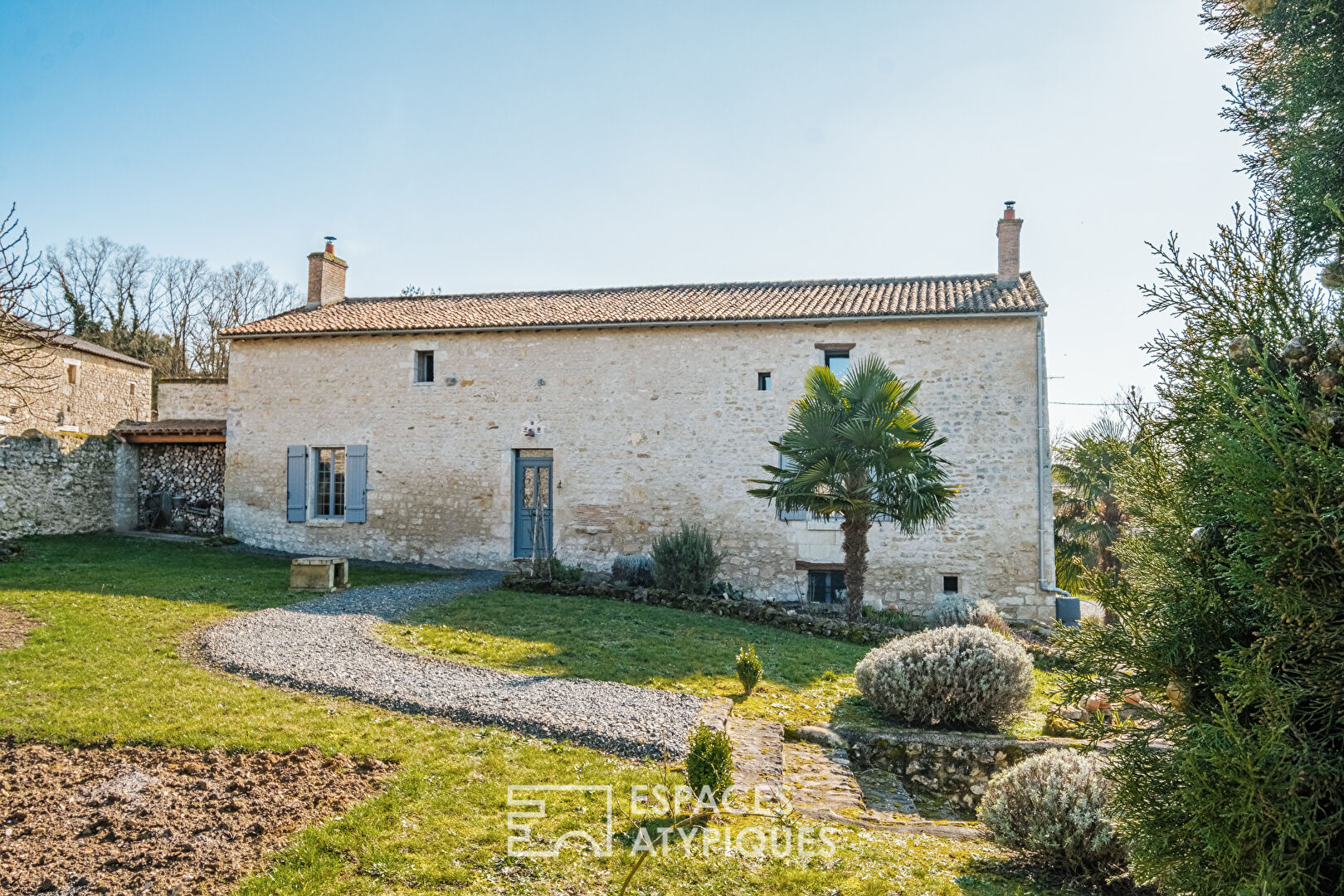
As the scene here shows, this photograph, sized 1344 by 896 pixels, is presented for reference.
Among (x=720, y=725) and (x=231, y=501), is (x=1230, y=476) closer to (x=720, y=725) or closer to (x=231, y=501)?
(x=720, y=725)

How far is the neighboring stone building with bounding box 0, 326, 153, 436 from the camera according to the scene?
1878 cm

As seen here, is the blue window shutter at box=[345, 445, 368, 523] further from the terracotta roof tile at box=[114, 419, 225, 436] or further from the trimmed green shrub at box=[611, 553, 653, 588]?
the trimmed green shrub at box=[611, 553, 653, 588]

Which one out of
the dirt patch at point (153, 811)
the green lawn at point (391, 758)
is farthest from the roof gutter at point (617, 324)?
the dirt patch at point (153, 811)

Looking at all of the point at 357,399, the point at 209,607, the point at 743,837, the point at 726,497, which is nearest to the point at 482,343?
the point at 357,399

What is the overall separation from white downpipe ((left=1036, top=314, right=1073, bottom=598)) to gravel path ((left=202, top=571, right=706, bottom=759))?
8.90 m

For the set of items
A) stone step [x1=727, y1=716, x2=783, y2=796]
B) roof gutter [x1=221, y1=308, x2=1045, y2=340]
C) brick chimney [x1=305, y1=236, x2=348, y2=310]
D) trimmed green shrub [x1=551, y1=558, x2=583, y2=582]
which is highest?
brick chimney [x1=305, y1=236, x2=348, y2=310]

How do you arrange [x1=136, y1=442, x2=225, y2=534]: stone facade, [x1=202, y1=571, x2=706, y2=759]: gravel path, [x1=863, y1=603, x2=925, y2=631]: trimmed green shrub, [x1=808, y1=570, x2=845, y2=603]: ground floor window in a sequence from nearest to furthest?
[x1=202, y1=571, x2=706, y2=759]: gravel path < [x1=863, y1=603, x2=925, y2=631]: trimmed green shrub < [x1=808, y1=570, x2=845, y2=603]: ground floor window < [x1=136, y1=442, x2=225, y2=534]: stone facade

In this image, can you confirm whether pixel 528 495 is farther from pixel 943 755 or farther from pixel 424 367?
pixel 943 755

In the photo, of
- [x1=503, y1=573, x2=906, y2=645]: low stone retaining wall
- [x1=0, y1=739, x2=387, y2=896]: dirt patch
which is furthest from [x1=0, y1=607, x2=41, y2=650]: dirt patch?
[x1=503, y1=573, x2=906, y2=645]: low stone retaining wall

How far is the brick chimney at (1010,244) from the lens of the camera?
49.6 feet

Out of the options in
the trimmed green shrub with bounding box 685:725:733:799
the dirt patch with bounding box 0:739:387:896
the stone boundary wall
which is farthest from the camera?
the stone boundary wall

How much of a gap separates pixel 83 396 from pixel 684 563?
18268 millimetres

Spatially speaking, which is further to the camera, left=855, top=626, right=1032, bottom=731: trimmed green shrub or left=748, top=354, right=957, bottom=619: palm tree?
left=748, top=354, right=957, bottom=619: palm tree

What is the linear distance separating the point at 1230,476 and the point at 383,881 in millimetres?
3932
